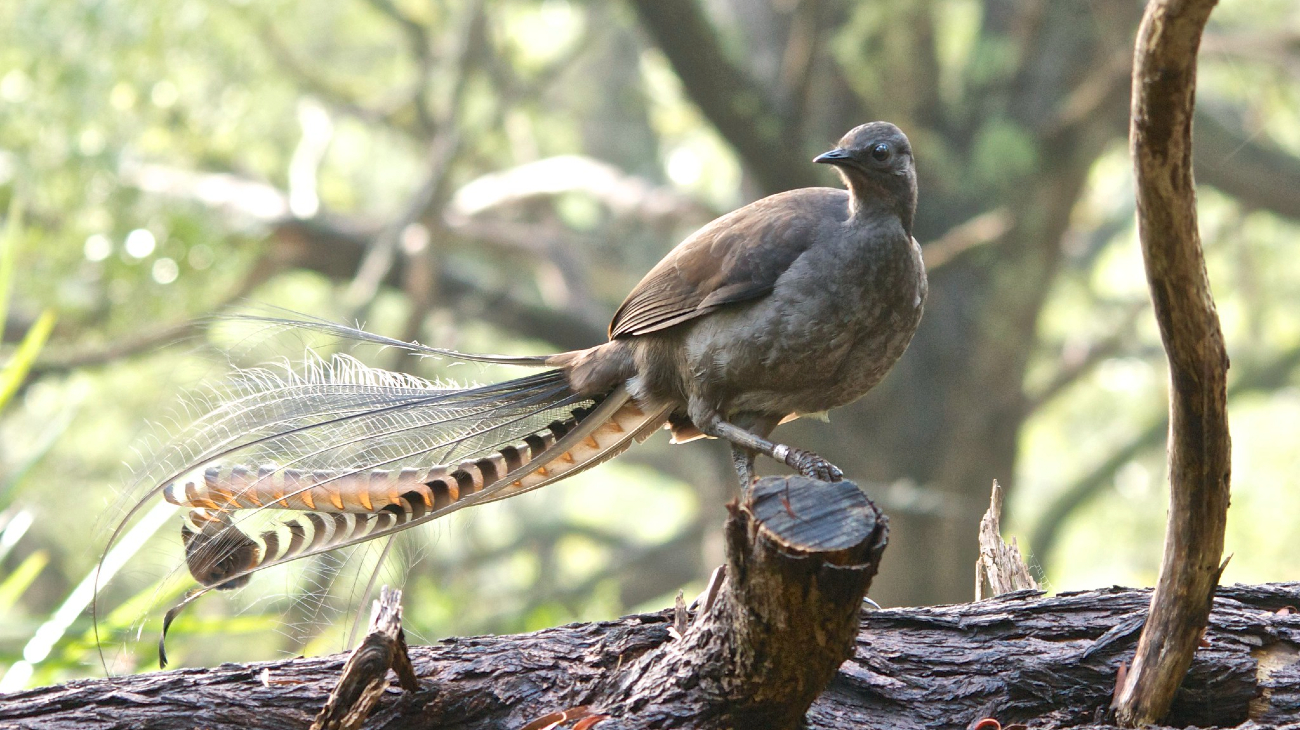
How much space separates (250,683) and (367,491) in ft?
2.28

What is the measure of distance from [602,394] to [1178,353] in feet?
5.92

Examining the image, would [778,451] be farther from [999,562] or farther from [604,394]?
[999,562]

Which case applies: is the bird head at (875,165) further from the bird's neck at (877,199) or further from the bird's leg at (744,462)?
the bird's leg at (744,462)

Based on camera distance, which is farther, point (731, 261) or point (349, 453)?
point (731, 261)

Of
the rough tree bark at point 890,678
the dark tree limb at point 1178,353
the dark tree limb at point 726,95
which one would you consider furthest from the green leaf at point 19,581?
the dark tree limb at point 726,95

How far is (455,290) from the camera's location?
26.0 feet

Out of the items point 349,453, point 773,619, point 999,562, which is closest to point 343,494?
point 349,453

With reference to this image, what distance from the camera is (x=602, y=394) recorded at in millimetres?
3598

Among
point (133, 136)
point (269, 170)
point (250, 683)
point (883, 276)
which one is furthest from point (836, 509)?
point (269, 170)

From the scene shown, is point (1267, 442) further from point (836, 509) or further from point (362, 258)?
point (836, 509)

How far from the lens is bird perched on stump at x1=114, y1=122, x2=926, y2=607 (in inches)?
120

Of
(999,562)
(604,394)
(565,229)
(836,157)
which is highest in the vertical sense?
(565,229)

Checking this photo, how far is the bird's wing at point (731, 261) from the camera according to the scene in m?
3.33

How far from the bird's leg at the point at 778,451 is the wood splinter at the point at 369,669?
41.1 inches
